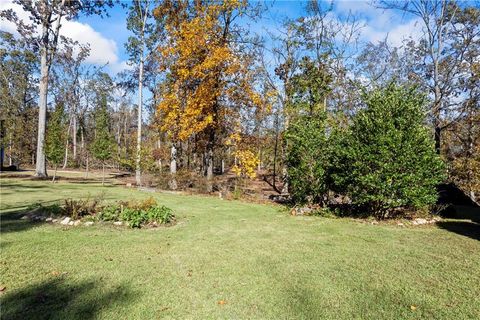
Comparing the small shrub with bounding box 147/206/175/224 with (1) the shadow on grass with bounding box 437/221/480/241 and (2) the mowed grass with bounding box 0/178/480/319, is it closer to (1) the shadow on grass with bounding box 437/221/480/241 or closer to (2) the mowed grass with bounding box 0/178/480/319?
(2) the mowed grass with bounding box 0/178/480/319

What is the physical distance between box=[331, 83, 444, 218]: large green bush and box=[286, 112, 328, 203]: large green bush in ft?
3.49

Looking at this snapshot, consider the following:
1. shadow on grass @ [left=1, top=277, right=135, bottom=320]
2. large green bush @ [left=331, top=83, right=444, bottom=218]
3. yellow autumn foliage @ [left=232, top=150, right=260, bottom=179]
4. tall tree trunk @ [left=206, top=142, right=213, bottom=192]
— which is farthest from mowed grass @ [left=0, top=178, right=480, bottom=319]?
tall tree trunk @ [left=206, top=142, right=213, bottom=192]

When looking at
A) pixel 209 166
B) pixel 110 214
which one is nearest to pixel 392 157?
pixel 110 214

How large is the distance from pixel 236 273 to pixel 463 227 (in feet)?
21.4

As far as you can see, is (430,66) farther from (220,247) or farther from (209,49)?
(220,247)

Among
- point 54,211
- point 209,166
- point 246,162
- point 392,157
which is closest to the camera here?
point 54,211

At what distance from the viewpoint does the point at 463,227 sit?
7.39m

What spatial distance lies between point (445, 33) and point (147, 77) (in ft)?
69.6

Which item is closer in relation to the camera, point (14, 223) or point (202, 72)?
point (14, 223)

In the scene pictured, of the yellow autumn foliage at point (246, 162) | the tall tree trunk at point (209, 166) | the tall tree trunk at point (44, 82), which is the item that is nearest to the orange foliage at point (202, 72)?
the tall tree trunk at point (209, 166)

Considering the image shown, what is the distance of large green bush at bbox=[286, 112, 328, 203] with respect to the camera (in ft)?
31.4

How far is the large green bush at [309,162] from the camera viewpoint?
9562mm

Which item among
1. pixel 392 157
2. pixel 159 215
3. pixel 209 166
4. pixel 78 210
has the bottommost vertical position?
pixel 159 215

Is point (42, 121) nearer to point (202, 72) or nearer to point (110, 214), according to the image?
point (202, 72)
